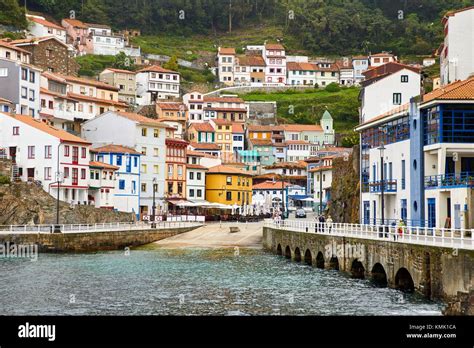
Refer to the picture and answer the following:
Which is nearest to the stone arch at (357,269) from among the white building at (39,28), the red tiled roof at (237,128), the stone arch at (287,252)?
the stone arch at (287,252)

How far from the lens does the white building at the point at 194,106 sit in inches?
6560

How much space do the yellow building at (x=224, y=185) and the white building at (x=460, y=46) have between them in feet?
160

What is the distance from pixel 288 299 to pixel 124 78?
5010 inches

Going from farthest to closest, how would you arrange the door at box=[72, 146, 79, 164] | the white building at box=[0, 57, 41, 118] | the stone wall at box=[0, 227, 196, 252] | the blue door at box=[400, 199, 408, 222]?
the white building at box=[0, 57, 41, 118] < the door at box=[72, 146, 79, 164] < the stone wall at box=[0, 227, 196, 252] < the blue door at box=[400, 199, 408, 222]

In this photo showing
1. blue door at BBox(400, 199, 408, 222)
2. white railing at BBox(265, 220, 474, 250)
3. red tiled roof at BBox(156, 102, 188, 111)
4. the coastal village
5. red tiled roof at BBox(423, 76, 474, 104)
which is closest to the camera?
white railing at BBox(265, 220, 474, 250)

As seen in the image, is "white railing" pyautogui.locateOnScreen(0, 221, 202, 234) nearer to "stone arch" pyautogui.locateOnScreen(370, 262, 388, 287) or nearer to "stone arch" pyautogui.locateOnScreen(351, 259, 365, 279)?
"stone arch" pyautogui.locateOnScreen(351, 259, 365, 279)

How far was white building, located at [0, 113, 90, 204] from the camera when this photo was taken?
284ft

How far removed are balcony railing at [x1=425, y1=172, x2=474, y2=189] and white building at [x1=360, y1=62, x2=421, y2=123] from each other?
1856 cm

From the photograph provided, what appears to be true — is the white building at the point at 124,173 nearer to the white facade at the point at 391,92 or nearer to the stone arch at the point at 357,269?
the white facade at the point at 391,92

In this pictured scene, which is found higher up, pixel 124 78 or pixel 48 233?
pixel 124 78

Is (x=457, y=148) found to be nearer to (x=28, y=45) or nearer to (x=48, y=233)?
(x=48, y=233)

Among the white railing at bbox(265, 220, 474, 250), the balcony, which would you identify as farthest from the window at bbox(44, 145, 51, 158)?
the balcony
